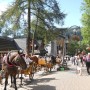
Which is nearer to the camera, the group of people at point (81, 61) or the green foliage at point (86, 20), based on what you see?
the group of people at point (81, 61)

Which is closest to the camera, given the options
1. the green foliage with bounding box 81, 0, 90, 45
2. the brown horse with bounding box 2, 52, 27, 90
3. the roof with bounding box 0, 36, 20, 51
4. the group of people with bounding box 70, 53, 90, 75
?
the brown horse with bounding box 2, 52, 27, 90

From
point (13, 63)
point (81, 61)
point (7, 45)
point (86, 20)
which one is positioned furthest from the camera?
point (7, 45)

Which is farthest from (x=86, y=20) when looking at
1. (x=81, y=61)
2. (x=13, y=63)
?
(x=13, y=63)

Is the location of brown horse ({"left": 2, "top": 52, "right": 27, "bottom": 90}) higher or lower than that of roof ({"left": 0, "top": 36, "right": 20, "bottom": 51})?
lower

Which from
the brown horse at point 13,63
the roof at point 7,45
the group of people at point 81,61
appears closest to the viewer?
the brown horse at point 13,63

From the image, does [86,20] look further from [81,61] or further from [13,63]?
[13,63]

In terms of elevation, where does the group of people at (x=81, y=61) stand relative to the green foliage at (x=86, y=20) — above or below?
below

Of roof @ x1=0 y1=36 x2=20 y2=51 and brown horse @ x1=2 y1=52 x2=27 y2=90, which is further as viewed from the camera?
roof @ x1=0 y1=36 x2=20 y2=51

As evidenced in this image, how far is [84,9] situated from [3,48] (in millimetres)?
14327

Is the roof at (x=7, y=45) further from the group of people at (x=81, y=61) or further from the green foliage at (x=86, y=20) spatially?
the group of people at (x=81, y=61)

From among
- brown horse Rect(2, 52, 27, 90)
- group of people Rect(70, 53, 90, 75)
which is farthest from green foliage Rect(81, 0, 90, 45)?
brown horse Rect(2, 52, 27, 90)

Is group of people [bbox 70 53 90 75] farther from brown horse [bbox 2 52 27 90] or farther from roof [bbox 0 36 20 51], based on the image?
roof [bbox 0 36 20 51]

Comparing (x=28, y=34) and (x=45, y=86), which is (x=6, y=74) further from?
(x=28, y=34)

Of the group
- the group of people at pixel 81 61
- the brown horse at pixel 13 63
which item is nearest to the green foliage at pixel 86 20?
the group of people at pixel 81 61
